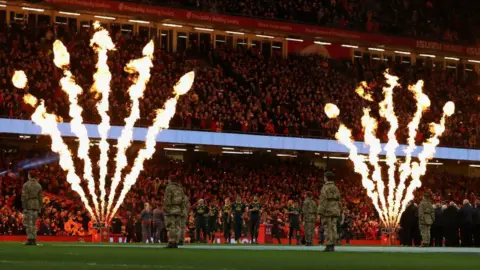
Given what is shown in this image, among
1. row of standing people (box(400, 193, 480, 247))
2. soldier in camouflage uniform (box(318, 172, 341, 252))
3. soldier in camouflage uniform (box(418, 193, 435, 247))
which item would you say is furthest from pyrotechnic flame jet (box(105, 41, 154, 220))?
soldier in camouflage uniform (box(318, 172, 341, 252))

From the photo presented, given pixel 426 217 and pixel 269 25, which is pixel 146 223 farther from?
pixel 269 25

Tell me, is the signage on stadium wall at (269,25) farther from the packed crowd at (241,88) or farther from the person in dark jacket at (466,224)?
the person in dark jacket at (466,224)

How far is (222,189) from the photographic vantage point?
53.1 metres

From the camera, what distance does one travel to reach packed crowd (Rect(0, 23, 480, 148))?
1969 inches

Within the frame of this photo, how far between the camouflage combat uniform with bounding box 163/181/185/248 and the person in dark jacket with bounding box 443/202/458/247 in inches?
586

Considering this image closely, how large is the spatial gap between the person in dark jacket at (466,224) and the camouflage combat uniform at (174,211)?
14.7 meters

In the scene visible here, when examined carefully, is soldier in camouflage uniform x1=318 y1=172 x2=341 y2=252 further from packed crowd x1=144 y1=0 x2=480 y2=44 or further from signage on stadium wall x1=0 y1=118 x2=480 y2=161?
packed crowd x1=144 y1=0 x2=480 y2=44

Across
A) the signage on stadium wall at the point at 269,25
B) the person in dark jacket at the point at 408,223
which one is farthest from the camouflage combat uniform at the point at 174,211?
the signage on stadium wall at the point at 269,25

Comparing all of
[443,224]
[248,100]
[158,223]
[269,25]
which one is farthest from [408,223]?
[269,25]

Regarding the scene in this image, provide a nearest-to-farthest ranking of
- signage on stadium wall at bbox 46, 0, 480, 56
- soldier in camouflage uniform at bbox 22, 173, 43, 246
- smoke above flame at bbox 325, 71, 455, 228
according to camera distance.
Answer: soldier in camouflage uniform at bbox 22, 173, 43, 246 → smoke above flame at bbox 325, 71, 455, 228 → signage on stadium wall at bbox 46, 0, 480, 56

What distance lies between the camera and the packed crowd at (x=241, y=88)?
164ft

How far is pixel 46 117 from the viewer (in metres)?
46.3

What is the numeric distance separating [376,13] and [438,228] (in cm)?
3008

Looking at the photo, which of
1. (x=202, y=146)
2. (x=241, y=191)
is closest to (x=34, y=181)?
(x=241, y=191)
